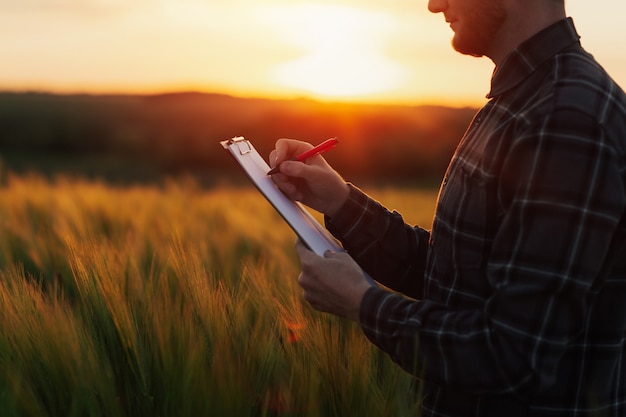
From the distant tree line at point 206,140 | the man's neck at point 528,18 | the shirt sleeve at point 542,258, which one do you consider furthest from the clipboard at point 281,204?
the distant tree line at point 206,140

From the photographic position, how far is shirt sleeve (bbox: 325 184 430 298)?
5.08 ft

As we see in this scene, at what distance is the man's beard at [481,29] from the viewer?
46.8 inches

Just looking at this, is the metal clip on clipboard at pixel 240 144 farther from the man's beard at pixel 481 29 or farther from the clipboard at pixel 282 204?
the man's beard at pixel 481 29

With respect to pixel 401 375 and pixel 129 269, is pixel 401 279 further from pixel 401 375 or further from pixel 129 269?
pixel 129 269

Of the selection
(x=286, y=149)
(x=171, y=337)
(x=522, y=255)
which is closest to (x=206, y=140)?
(x=286, y=149)

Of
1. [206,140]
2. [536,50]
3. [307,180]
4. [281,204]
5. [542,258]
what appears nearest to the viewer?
[542,258]

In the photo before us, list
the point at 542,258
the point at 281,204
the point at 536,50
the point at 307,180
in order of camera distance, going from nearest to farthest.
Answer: the point at 542,258 < the point at 536,50 < the point at 281,204 < the point at 307,180

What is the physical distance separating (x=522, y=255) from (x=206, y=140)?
61.4 ft

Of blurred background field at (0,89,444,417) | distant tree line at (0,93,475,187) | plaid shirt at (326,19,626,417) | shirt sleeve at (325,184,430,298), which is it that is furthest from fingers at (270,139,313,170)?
distant tree line at (0,93,475,187)

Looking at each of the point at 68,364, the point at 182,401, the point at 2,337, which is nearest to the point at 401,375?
the point at 182,401

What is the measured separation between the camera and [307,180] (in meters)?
1.53

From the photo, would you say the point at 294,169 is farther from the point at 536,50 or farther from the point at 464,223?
the point at 536,50

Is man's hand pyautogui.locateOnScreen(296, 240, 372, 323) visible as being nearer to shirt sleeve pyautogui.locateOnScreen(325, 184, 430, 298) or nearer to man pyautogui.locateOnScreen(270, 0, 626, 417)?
man pyautogui.locateOnScreen(270, 0, 626, 417)

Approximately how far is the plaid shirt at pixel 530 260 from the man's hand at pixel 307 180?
0.32m
